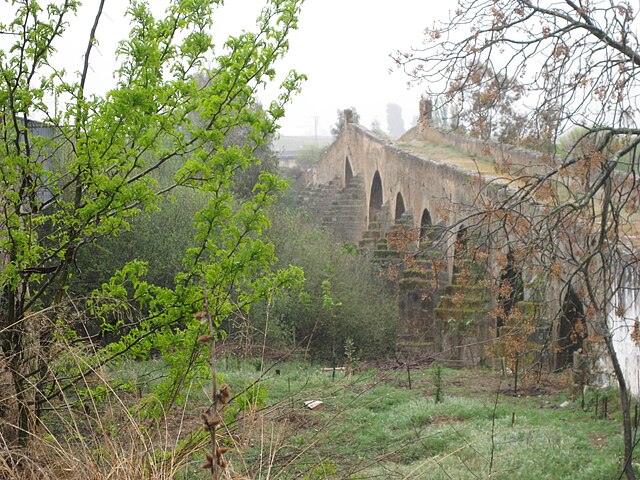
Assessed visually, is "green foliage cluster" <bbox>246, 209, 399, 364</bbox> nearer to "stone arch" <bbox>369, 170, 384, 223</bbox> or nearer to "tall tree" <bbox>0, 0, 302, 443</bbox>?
"stone arch" <bbox>369, 170, 384, 223</bbox>

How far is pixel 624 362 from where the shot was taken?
11547mm

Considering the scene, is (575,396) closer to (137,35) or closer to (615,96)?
(615,96)

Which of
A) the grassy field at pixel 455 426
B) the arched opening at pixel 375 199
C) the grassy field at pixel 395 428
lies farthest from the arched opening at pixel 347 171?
the grassy field at pixel 395 428

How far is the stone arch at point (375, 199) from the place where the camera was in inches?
1393

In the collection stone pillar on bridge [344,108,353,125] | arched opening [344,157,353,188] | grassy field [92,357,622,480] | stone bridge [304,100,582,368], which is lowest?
grassy field [92,357,622,480]

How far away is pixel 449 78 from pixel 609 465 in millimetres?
3980

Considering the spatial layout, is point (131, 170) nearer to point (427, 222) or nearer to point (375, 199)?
point (427, 222)

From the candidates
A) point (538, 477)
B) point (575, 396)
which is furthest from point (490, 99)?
point (575, 396)

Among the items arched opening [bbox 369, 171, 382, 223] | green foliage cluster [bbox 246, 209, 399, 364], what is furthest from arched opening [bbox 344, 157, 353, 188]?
green foliage cluster [bbox 246, 209, 399, 364]

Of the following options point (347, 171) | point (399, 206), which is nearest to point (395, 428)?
point (399, 206)

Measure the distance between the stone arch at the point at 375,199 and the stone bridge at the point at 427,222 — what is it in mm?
49

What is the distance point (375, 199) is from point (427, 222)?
34.5 ft

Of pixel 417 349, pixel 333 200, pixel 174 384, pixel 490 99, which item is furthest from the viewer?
pixel 333 200

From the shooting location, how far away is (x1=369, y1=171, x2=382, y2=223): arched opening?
35375 mm
